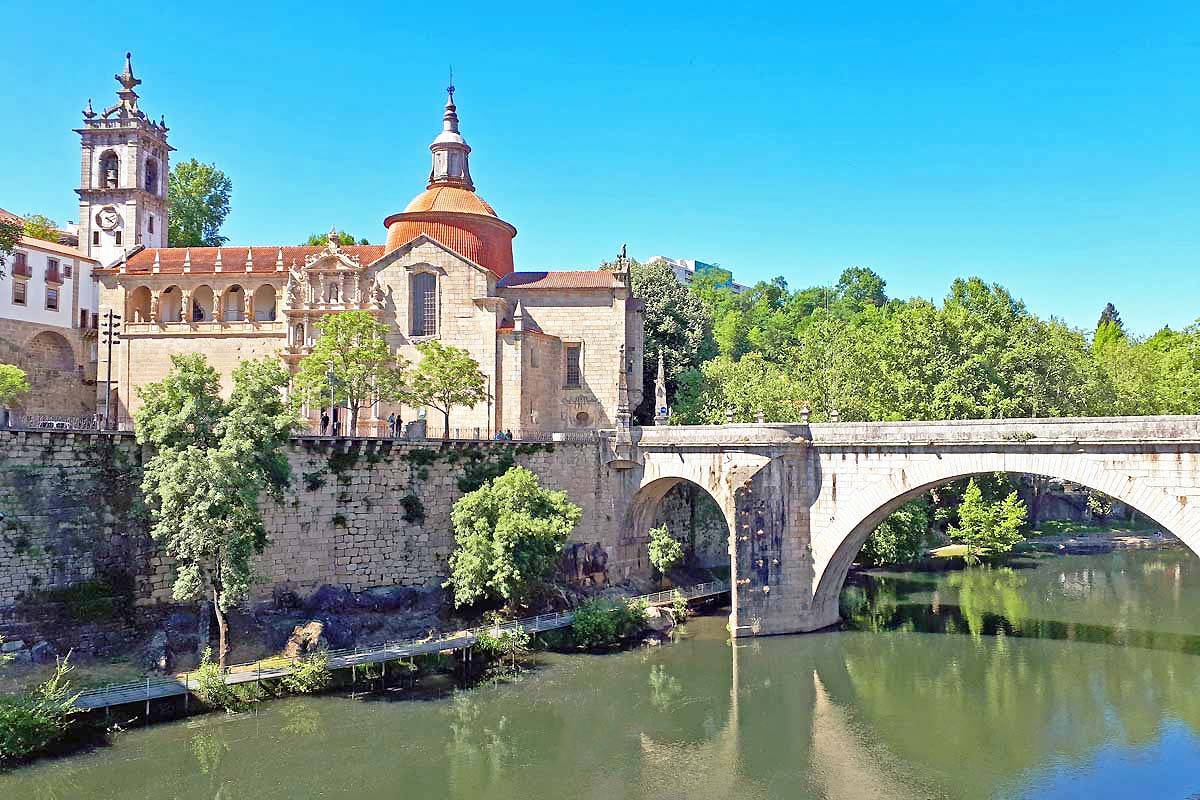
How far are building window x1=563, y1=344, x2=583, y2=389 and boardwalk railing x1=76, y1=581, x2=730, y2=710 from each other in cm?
1359

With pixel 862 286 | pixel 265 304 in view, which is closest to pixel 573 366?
pixel 265 304

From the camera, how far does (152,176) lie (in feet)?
195

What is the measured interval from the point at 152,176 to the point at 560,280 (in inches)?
1158

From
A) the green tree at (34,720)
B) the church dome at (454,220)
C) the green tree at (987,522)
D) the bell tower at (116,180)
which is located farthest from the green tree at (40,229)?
the green tree at (987,522)

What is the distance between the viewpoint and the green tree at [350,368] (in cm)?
4081

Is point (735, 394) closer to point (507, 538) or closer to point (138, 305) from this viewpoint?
point (507, 538)

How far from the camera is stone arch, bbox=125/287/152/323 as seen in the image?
175 ft

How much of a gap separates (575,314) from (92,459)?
992 inches

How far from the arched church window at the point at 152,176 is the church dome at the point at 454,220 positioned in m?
18.7

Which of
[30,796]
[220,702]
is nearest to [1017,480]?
[220,702]

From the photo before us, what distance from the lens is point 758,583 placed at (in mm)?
35688

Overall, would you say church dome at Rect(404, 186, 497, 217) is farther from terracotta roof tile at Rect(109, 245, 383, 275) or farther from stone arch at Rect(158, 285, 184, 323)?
stone arch at Rect(158, 285, 184, 323)

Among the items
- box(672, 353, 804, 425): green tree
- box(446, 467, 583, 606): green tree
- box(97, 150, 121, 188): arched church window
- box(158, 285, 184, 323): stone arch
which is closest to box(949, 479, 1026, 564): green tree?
box(672, 353, 804, 425): green tree

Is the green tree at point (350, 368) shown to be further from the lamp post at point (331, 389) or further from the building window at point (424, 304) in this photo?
the building window at point (424, 304)
